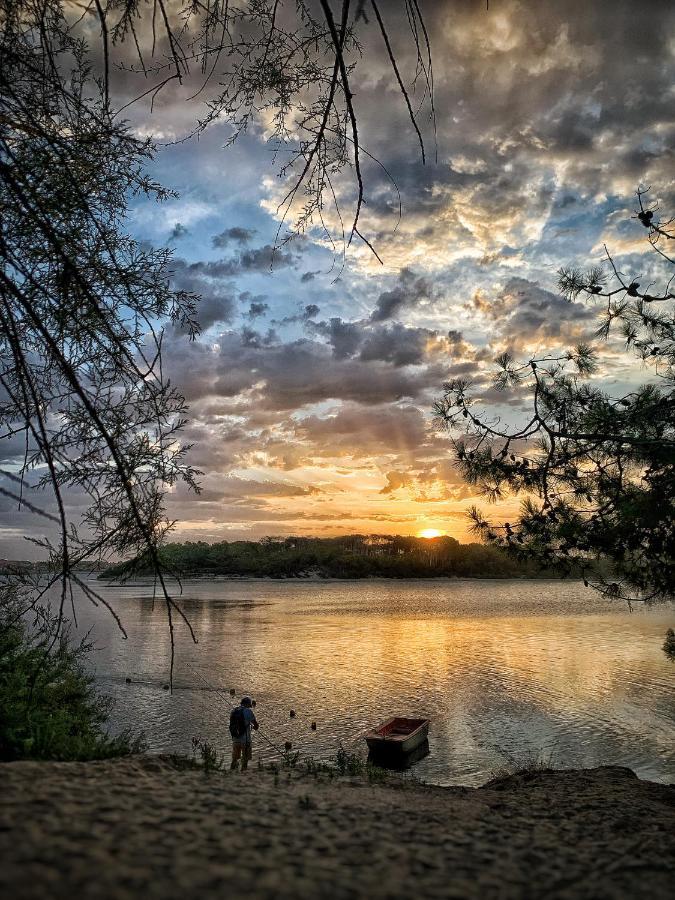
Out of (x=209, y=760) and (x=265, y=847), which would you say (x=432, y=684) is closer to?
(x=209, y=760)

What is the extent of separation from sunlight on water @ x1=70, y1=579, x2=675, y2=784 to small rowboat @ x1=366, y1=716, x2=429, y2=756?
0.78 meters

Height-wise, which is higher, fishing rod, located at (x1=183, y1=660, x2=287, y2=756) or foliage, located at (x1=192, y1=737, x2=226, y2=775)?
foliage, located at (x1=192, y1=737, x2=226, y2=775)

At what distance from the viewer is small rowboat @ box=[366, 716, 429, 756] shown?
16.6 metres

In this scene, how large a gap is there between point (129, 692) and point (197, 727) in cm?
773

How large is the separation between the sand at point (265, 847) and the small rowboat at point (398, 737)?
15149mm

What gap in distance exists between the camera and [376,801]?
2926mm

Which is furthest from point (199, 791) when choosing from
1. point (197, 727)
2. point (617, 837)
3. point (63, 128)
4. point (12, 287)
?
point (197, 727)

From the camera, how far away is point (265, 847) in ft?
6.00

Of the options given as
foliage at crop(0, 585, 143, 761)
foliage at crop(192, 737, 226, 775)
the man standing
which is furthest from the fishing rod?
foliage at crop(0, 585, 143, 761)

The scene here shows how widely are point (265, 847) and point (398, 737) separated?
16.8 meters

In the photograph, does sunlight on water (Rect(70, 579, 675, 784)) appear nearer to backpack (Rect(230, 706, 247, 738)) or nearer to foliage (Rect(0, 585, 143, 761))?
backpack (Rect(230, 706, 247, 738))

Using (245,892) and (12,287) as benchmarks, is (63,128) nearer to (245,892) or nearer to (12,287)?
(12,287)

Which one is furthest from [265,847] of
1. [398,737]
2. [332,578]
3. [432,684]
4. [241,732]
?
[332,578]

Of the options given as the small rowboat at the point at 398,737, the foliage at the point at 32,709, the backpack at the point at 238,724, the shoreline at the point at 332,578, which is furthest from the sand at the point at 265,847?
the shoreline at the point at 332,578
